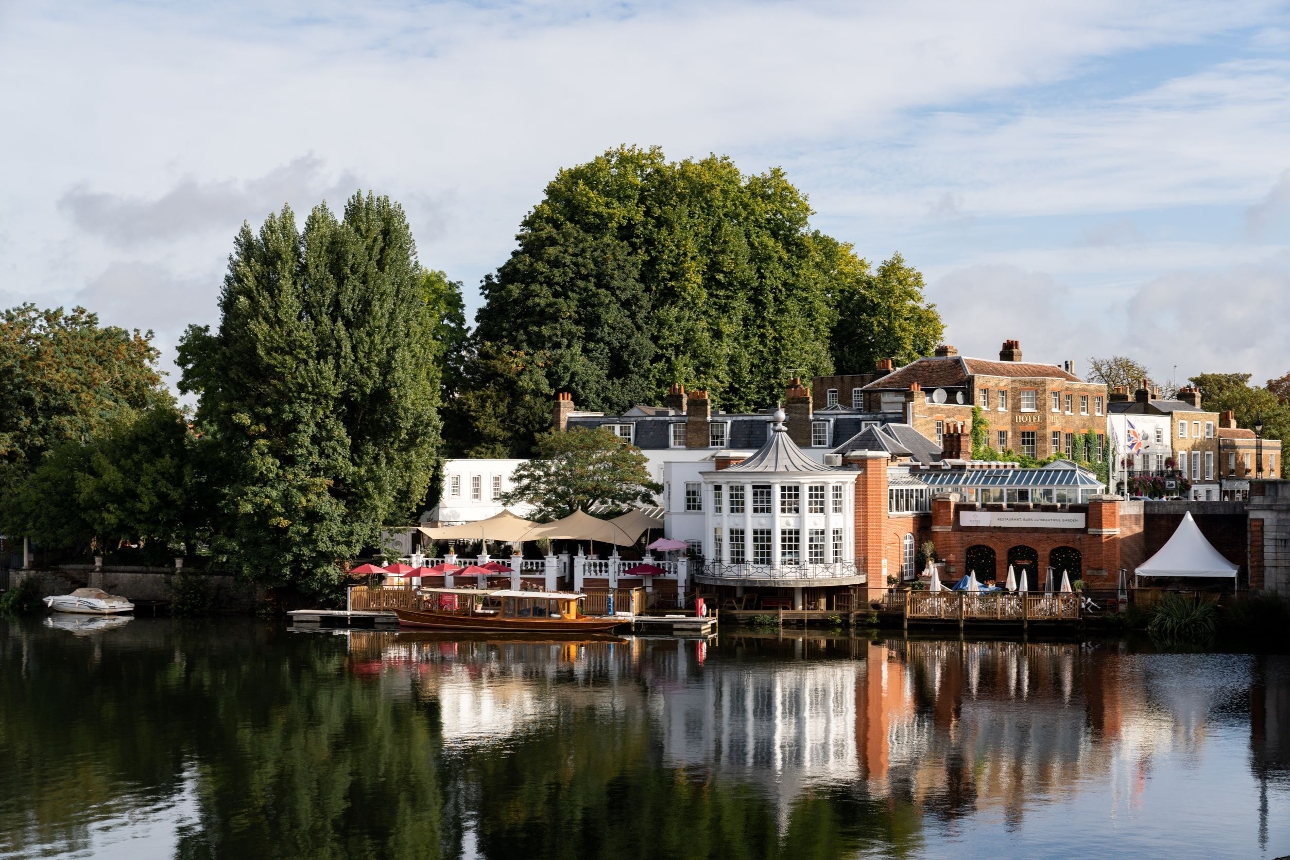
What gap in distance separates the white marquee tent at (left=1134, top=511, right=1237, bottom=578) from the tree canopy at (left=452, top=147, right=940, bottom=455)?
3100cm

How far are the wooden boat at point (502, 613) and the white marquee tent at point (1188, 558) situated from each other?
19936 millimetres

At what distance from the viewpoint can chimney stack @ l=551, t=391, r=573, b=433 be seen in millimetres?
69312

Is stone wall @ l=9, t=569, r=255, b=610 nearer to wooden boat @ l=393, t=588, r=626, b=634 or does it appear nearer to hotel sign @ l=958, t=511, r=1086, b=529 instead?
wooden boat @ l=393, t=588, r=626, b=634

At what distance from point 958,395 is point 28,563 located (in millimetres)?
46548

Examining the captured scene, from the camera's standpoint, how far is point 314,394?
55906 mm

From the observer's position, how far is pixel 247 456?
56.4m

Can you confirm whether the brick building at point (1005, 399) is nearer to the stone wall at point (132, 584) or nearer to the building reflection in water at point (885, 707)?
the building reflection in water at point (885, 707)

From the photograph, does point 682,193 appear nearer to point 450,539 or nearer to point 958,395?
point 958,395

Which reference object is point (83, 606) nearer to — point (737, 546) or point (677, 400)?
point (737, 546)

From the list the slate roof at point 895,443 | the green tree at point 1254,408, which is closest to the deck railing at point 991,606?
the slate roof at point 895,443

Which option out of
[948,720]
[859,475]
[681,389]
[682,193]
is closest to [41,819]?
[948,720]

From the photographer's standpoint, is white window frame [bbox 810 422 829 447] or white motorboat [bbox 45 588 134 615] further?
white window frame [bbox 810 422 829 447]

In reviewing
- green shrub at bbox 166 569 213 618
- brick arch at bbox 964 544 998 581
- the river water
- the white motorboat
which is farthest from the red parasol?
the white motorboat

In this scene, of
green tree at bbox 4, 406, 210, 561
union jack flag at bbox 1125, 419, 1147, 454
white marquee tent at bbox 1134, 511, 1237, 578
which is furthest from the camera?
union jack flag at bbox 1125, 419, 1147, 454
